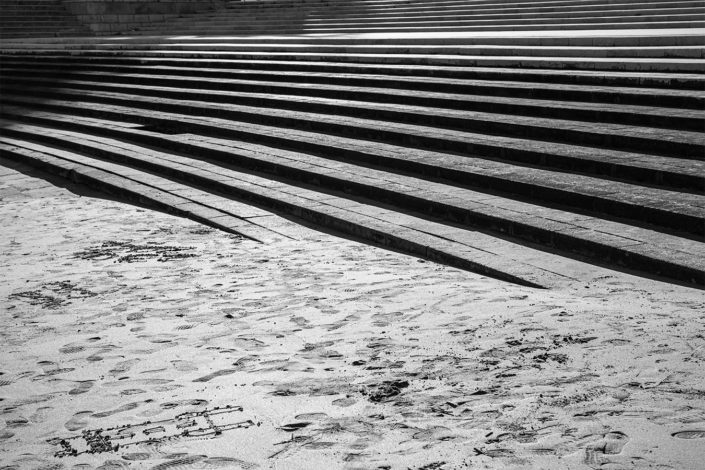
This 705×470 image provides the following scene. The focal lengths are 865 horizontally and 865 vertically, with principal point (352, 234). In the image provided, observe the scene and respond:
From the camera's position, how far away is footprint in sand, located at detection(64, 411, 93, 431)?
354cm

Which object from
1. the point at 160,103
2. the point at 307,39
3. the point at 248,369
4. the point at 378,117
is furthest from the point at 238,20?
the point at 248,369

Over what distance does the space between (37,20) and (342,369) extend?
25.8 metres

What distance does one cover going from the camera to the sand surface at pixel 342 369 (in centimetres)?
317

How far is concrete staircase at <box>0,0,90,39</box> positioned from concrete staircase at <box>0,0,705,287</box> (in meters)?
11.0

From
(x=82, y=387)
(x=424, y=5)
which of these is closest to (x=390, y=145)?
(x=82, y=387)

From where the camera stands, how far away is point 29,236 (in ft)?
25.7

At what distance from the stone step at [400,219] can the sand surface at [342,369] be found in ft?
0.75

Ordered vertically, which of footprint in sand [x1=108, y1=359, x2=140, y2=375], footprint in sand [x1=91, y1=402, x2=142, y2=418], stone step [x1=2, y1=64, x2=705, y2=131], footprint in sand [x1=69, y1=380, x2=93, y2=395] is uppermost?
stone step [x1=2, y1=64, x2=705, y2=131]

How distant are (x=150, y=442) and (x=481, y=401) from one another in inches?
52.1

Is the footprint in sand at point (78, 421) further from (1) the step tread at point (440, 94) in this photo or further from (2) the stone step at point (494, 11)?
(2) the stone step at point (494, 11)

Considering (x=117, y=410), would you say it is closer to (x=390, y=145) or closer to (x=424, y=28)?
(x=390, y=145)

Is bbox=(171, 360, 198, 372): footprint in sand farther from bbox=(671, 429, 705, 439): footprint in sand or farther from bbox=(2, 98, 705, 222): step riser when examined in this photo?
bbox=(2, 98, 705, 222): step riser

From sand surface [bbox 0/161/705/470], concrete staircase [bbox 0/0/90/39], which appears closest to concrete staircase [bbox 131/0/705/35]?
concrete staircase [bbox 0/0/90/39]

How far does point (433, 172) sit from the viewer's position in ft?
27.1
